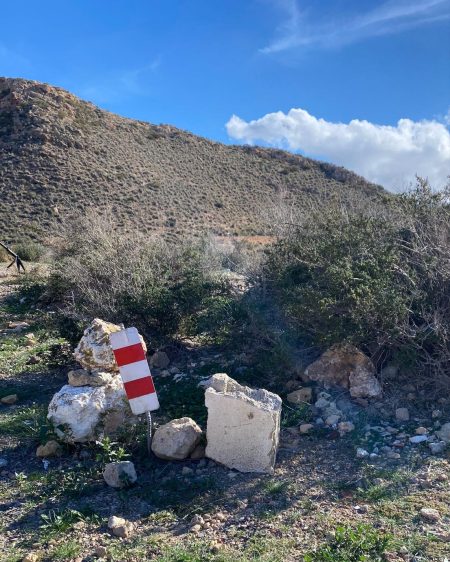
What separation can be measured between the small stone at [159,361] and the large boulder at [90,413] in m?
1.67

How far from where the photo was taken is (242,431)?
14.2 feet

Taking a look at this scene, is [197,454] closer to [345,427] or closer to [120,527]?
[120,527]

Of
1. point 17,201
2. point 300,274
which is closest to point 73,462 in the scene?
point 300,274

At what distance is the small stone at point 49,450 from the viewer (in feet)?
15.4

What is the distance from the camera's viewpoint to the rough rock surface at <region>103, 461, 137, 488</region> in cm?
416

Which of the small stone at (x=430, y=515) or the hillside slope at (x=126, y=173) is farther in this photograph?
the hillside slope at (x=126, y=173)

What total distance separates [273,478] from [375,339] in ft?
6.53

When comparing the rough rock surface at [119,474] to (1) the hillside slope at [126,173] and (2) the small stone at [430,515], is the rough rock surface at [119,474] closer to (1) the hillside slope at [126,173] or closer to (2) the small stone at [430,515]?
(2) the small stone at [430,515]

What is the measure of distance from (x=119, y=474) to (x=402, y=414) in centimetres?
250

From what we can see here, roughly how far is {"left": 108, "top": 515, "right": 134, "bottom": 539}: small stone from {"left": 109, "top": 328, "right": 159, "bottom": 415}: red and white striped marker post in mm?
951

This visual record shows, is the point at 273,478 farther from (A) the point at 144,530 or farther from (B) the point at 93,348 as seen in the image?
(B) the point at 93,348

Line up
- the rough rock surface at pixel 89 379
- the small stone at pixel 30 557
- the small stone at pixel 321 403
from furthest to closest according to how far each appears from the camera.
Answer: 1. the small stone at pixel 321 403
2. the rough rock surface at pixel 89 379
3. the small stone at pixel 30 557

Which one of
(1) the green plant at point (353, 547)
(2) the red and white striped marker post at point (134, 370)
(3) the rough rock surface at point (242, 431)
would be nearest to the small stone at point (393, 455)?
(3) the rough rock surface at point (242, 431)

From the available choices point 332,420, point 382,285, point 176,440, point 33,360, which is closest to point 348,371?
point 332,420
